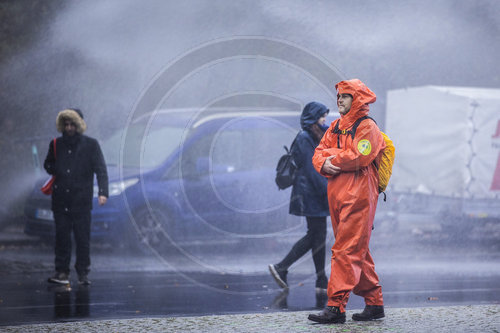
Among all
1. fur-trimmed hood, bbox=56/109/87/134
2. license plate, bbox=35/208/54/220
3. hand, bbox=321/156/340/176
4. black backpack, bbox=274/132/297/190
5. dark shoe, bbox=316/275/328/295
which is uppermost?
fur-trimmed hood, bbox=56/109/87/134

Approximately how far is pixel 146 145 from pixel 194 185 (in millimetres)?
922

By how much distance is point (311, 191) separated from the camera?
7.20 m

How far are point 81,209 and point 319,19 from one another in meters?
7.77

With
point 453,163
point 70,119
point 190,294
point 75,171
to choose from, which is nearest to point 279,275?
point 190,294

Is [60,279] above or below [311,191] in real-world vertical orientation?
below

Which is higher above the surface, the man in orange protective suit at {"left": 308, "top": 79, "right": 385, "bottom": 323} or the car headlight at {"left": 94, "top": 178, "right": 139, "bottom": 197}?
the car headlight at {"left": 94, "top": 178, "right": 139, "bottom": 197}

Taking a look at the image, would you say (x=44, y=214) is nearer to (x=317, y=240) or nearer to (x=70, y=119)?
(x=70, y=119)

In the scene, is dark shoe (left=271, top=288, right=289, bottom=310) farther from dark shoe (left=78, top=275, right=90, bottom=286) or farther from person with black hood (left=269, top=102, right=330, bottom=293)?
dark shoe (left=78, top=275, right=90, bottom=286)

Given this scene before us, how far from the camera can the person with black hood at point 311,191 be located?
7.18 meters

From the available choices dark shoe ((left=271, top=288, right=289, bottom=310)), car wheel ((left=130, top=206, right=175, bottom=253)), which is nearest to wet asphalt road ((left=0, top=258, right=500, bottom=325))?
dark shoe ((left=271, top=288, right=289, bottom=310))

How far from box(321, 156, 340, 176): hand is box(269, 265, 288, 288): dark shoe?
2150mm

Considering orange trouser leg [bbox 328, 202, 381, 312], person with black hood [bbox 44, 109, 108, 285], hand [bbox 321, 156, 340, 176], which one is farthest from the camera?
person with black hood [bbox 44, 109, 108, 285]

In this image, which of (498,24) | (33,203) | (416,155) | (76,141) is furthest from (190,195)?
(498,24)

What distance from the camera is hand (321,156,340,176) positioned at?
5.43 metres
